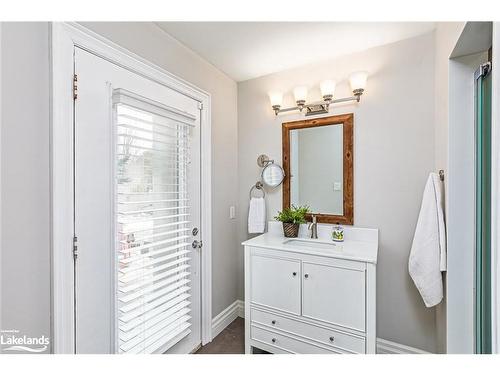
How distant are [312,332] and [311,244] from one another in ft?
1.98

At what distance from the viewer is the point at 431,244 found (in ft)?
4.70

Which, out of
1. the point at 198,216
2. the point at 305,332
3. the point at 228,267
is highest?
the point at 198,216

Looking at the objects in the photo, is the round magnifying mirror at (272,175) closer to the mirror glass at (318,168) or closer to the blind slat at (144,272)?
the mirror glass at (318,168)

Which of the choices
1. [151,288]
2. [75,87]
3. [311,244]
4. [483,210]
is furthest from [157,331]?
[483,210]

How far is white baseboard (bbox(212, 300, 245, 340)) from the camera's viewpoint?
6.87ft

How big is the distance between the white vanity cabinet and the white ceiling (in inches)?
58.3

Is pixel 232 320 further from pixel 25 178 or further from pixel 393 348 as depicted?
pixel 25 178

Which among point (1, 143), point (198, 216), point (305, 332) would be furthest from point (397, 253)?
point (1, 143)

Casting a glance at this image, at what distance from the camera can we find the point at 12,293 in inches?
37.5

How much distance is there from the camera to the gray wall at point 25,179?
94 centimetres

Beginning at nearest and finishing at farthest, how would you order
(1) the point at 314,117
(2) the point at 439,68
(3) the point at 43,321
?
(3) the point at 43,321 → (2) the point at 439,68 → (1) the point at 314,117

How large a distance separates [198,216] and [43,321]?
1061 mm

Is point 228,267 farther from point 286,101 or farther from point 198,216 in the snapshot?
point 286,101

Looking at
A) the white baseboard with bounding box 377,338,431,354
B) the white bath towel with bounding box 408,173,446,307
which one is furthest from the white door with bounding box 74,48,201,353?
the white bath towel with bounding box 408,173,446,307
